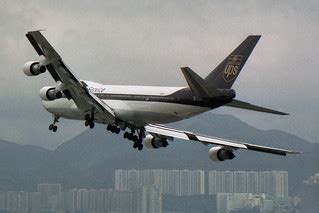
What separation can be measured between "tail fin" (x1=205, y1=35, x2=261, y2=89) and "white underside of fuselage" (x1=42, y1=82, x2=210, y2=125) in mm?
2921

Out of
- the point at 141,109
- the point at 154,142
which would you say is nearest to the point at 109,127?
the point at 141,109

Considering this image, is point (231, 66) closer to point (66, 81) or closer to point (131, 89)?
point (131, 89)

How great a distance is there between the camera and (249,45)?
294ft

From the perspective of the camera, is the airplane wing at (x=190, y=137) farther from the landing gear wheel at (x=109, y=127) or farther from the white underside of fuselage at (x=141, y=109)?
the landing gear wheel at (x=109, y=127)

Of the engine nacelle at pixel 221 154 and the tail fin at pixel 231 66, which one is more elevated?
the tail fin at pixel 231 66

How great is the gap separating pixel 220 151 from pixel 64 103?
1770cm

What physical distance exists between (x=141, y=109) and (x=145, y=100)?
1011mm

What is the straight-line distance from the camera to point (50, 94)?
9306cm

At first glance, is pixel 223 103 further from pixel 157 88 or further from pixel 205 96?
pixel 157 88

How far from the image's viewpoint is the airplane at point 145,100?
3433 inches

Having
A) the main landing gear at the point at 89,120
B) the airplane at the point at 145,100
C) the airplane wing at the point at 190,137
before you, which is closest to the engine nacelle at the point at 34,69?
the airplane at the point at 145,100

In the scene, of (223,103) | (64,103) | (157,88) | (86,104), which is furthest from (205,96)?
(64,103)

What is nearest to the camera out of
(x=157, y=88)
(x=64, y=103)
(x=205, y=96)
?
(x=205, y=96)

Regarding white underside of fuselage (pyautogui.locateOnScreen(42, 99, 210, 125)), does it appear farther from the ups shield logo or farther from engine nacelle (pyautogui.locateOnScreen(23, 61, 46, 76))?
engine nacelle (pyautogui.locateOnScreen(23, 61, 46, 76))
